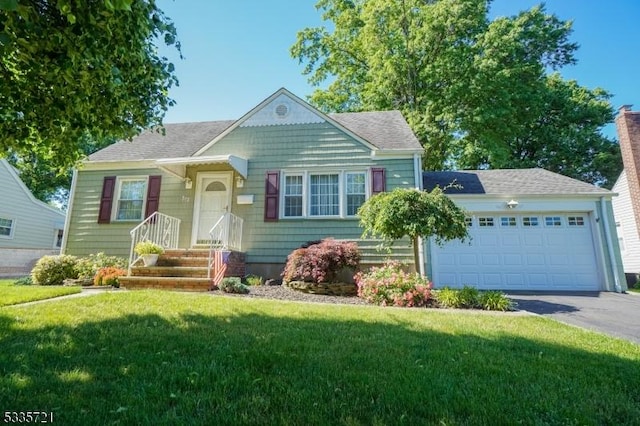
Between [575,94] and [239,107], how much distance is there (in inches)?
793

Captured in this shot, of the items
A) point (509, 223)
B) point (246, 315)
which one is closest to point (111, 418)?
point (246, 315)

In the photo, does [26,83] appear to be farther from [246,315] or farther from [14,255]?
[14,255]

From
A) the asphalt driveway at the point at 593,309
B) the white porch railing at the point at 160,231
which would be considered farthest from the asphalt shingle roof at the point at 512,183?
the white porch railing at the point at 160,231

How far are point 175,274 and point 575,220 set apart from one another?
1152cm

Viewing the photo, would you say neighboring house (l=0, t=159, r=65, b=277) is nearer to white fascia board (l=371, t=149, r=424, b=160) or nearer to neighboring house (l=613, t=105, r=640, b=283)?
white fascia board (l=371, t=149, r=424, b=160)

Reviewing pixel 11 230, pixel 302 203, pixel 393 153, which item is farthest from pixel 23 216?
pixel 393 153

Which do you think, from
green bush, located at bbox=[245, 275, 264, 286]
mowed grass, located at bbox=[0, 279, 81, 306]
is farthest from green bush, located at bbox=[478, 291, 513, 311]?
mowed grass, located at bbox=[0, 279, 81, 306]

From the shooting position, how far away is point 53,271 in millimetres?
8023

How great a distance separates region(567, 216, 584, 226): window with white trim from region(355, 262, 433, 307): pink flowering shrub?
6.11m

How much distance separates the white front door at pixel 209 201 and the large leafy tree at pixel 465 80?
1032cm

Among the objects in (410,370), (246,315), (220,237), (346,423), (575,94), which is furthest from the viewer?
(575,94)

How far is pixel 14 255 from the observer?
514 inches

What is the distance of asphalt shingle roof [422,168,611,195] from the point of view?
9.50 metres

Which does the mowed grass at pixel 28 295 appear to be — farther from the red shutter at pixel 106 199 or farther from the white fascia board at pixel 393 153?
the white fascia board at pixel 393 153
